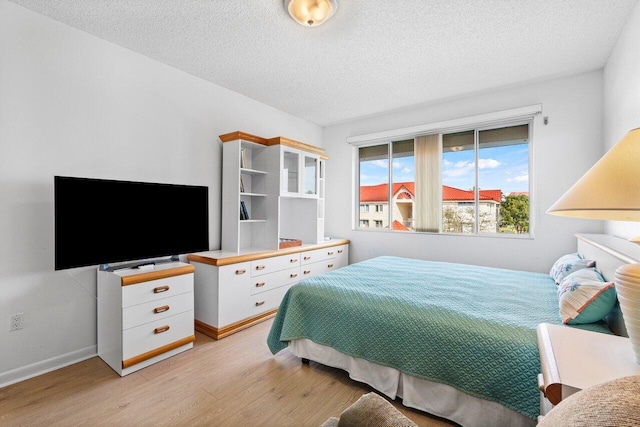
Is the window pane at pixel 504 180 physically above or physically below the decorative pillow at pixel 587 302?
above

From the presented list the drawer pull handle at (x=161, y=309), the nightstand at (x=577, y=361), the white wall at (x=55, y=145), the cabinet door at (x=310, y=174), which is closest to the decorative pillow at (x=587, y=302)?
the nightstand at (x=577, y=361)

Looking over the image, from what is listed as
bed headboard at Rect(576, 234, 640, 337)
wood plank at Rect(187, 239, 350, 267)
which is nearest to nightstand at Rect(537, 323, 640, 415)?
bed headboard at Rect(576, 234, 640, 337)

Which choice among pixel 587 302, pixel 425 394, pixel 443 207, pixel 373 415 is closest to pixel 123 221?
pixel 373 415

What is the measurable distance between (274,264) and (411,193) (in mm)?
2242

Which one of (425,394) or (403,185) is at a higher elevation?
(403,185)

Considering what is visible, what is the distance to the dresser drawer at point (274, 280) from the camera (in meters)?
3.03

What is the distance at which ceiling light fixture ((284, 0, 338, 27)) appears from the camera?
1.91 meters

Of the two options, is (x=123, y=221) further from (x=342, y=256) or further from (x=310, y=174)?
(x=342, y=256)

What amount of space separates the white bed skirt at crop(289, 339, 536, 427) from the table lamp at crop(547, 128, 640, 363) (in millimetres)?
785

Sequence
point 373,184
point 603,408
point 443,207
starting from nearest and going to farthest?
1. point 603,408
2. point 443,207
3. point 373,184

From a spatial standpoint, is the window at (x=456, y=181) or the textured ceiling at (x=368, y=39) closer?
the textured ceiling at (x=368, y=39)

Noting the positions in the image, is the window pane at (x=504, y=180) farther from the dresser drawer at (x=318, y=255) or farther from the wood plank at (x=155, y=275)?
the wood plank at (x=155, y=275)

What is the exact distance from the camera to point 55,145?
218 cm

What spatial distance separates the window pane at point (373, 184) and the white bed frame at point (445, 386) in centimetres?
261
